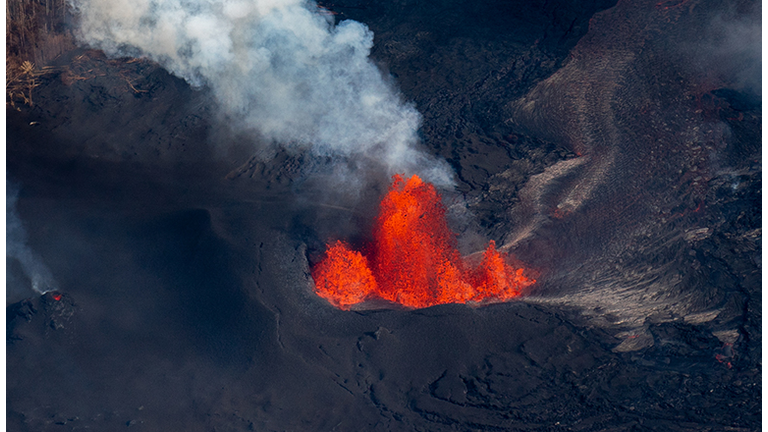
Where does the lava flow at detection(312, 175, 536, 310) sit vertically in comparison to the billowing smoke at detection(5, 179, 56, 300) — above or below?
above

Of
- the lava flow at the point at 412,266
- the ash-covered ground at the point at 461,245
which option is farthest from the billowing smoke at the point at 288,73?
the lava flow at the point at 412,266

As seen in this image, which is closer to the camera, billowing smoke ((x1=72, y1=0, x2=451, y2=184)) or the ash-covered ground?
the ash-covered ground

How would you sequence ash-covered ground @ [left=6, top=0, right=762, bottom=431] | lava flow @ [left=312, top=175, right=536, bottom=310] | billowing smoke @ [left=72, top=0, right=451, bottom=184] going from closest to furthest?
ash-covered ground @ [left=6, top=0, right=762, bottom=431] < lava flow @ [left=312, top=175, right=536, bottom=310] < billowing smoke @ [left=72, top=0, right=451, bottom=184]

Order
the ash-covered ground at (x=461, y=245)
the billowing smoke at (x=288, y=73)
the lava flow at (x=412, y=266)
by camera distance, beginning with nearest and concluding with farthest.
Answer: the ash-covered ground at (x=461, y=245)
the lava flow at (x=412, y=266)
the billowing smoke at (x=288, y=73)

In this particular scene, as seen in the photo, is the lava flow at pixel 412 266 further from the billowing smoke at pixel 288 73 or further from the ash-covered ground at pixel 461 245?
the billowing smoke at pixel 288 73

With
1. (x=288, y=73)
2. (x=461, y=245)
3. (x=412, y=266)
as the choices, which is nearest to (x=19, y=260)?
(x=288, y=73)

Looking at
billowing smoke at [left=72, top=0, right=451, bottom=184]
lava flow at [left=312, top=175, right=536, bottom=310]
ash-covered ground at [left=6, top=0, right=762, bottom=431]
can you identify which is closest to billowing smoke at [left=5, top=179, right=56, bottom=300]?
Result: ash-covered ground at [left=6, top=0, right=762, bottom=431]

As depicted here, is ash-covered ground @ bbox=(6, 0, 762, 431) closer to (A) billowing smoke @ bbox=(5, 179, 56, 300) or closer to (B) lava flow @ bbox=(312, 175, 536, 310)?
(A) billowing smoke @ bbox=(5, 179, 56, 300)

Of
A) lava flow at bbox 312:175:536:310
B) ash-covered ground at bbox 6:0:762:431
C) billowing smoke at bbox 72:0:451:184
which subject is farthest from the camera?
billowing smoke at bbox 72:0:451:184

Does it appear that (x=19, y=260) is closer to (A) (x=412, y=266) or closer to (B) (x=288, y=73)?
(B) (x=288, y=73)
